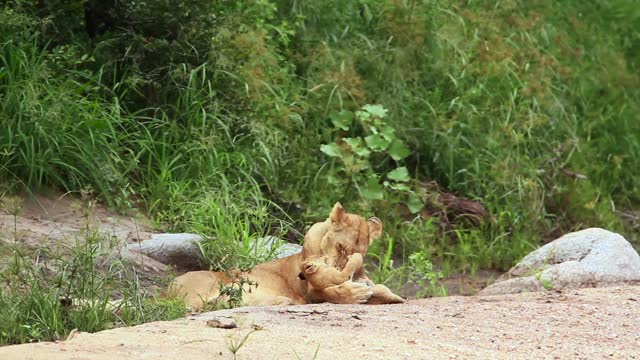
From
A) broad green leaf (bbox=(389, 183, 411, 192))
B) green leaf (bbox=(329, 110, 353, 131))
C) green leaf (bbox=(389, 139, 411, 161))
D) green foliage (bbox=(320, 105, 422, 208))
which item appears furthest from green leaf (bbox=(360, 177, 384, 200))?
green leaf (bbox=(329, 110, 353, 131))

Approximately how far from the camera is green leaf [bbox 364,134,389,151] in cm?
1023

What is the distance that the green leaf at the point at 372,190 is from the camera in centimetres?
993

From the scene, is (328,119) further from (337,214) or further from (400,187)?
(337,214)

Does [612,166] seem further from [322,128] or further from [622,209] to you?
[322,128]

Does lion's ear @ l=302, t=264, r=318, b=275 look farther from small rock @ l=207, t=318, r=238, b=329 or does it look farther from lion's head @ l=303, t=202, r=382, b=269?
small rock @ l=207, t=318, r=238, b=329

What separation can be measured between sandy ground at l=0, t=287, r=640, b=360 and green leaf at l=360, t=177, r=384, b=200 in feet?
8.85

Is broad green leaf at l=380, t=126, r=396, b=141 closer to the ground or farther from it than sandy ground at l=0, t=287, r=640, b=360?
closer to the ground

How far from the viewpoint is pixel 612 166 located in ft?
39.5

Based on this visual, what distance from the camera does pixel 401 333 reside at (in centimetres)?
579

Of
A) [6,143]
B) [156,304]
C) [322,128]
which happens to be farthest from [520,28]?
[156,304]

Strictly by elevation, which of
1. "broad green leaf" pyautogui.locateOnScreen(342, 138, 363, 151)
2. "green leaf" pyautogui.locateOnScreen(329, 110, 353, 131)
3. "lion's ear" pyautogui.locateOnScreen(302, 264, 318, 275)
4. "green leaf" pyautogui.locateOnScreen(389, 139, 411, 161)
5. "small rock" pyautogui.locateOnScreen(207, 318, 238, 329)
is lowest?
"green leaf" pyautogui.locateOnScreen(389, 139, 411, 161)

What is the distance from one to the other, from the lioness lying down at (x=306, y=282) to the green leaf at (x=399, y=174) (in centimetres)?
296

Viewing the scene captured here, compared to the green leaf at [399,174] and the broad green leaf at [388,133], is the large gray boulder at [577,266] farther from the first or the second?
the broad green leaf at [388,133]

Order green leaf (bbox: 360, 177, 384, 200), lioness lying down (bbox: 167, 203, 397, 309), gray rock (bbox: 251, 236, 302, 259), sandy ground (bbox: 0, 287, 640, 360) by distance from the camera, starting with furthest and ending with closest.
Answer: green leaf (bbox: 360, 177, 384, 200) → gray rock (bbox: 251, 236, 302, 259) → lioness lying down (bbox: 167, 203, 397, 309) → sandy ground (bbox: 0, 287, 640, 360)
